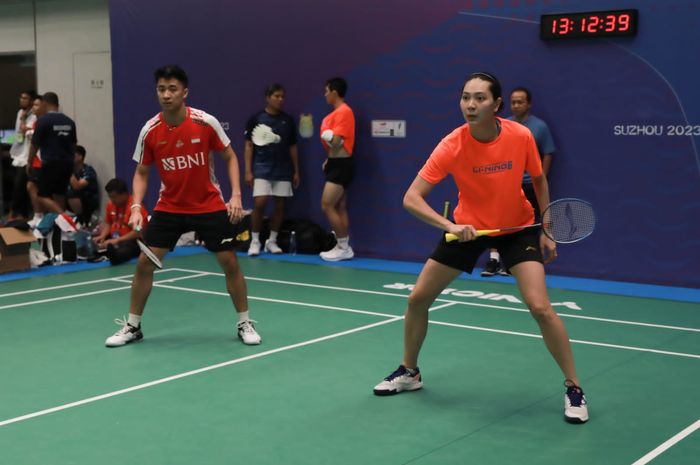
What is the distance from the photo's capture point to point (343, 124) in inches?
404

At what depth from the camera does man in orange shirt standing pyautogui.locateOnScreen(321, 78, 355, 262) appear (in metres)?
10.2

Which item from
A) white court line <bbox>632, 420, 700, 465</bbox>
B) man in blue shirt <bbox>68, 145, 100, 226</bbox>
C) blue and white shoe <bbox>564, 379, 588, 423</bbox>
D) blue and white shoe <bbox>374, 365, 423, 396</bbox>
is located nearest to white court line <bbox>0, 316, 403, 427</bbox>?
blue and white shoe <bbox>374, 365, 423, 396</bbox>

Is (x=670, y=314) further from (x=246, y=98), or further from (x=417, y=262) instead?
(x=246, y=98)

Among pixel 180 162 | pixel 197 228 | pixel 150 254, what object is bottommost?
pixel 150 254

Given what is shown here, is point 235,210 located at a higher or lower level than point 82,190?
higher

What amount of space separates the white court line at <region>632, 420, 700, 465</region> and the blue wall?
4.38 meters

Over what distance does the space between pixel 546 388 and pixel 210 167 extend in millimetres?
2691

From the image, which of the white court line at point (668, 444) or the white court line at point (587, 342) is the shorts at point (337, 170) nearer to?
the white court line at point (587, 342)

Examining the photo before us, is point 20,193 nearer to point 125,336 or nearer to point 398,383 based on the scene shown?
point 125,336

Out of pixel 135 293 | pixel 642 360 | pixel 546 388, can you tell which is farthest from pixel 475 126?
pixel 135 293

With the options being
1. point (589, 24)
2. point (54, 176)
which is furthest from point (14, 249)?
point (589, 24)

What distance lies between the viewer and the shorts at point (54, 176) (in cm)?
1126

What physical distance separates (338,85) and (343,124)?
0.44m

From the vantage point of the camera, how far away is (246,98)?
11742mm
